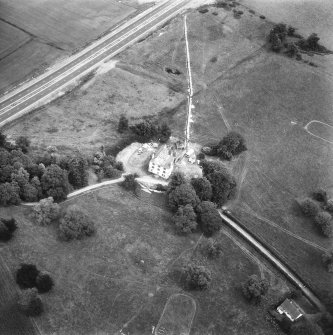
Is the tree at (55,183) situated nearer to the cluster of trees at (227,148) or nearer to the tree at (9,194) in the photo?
the tree at (9,194)

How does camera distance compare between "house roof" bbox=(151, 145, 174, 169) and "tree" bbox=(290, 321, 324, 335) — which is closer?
"tree" bbox=(290, 321, 324, 335)

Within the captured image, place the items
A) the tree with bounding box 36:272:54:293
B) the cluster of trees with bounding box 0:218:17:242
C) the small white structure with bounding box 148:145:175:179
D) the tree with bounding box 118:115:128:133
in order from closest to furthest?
the tree with bounding box 36:272:54:293 → the cluster of trees with bounding box 0:218:17:242 → the small white structure with bounding box 148:145:175:179 → the tree with bounding box 118:115:128:133

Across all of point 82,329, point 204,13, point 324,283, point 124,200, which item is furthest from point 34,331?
point 204,13

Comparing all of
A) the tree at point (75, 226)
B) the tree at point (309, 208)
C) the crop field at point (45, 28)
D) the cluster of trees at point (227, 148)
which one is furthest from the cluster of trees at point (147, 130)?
the tree at point (309, 208)

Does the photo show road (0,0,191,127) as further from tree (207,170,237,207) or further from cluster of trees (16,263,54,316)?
tree (207,170,237,207)

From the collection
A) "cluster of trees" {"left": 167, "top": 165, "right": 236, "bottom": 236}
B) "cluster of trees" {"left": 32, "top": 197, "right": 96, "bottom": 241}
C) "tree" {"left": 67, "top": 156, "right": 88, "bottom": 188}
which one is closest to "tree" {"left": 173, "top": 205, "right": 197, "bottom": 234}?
"cluster of trees" {"left": 167, "top": 165, "right": 236, "bottom": 236}

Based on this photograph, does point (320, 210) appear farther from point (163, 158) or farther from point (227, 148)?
point (163, 158)

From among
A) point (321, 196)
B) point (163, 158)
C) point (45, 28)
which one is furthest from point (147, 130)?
point (45, 28)
